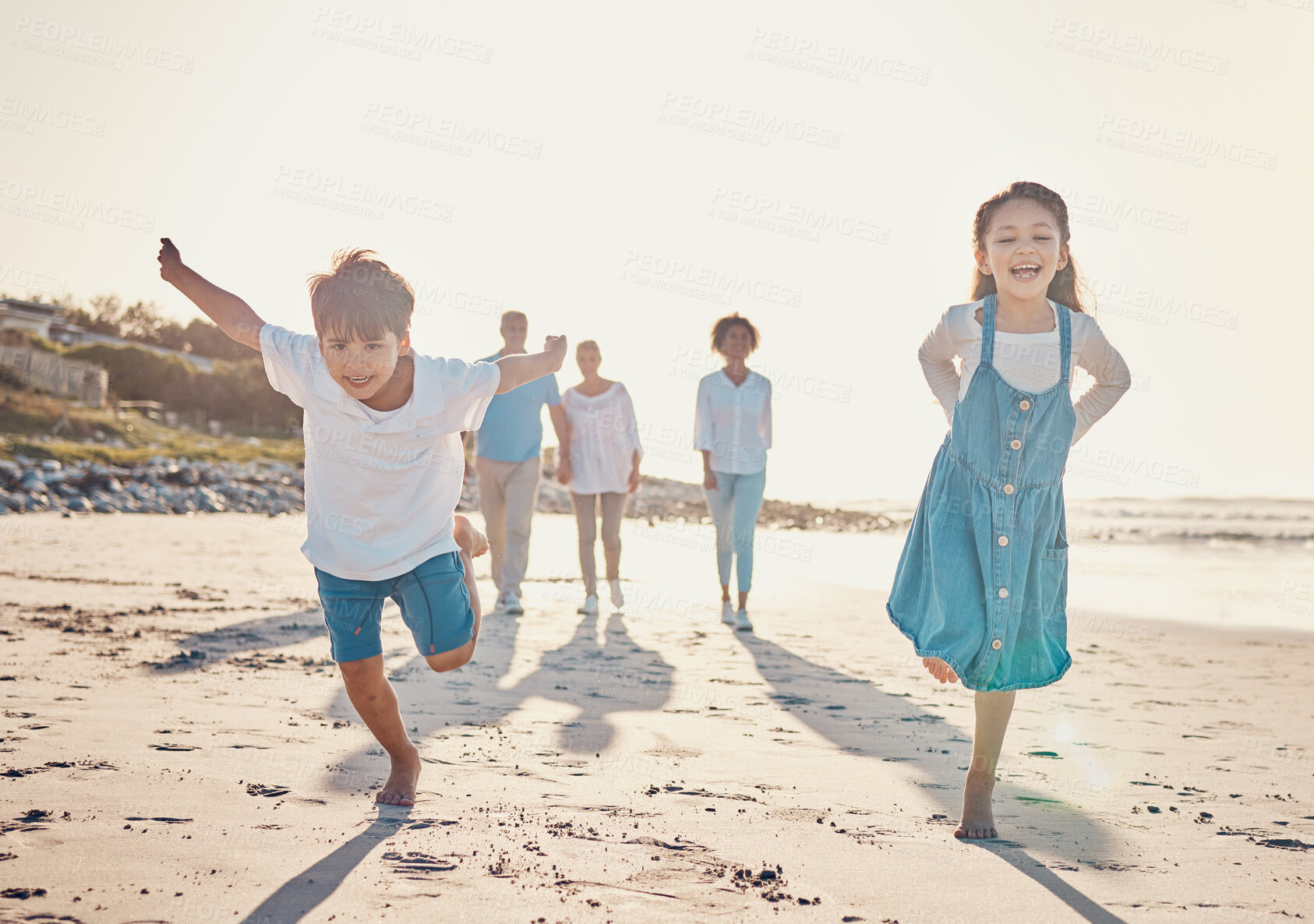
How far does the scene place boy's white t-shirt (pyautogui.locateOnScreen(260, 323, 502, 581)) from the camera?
2.98 metres

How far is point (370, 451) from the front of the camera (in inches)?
118

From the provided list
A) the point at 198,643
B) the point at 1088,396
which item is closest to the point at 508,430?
the point at 198,643

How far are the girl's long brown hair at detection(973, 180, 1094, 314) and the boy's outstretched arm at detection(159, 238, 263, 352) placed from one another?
7.54 feet

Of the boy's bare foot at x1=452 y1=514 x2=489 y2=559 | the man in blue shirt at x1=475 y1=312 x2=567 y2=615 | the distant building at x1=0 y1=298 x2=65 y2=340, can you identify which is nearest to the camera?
the boy's bare foot at x1=452 y1=514 x2=489 y2=559

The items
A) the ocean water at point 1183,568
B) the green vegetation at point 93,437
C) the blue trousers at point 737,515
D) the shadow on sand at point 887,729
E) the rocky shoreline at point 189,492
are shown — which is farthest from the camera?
the green vegetation at point 93,437

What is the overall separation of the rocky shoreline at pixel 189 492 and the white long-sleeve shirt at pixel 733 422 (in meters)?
11.7

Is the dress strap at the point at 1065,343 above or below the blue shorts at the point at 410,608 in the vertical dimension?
above

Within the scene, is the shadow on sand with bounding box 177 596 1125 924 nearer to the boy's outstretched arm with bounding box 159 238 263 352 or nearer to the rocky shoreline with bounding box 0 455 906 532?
the boy's outstretched arm with bounding box 159 238 263 352

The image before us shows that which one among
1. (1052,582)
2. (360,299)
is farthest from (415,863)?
(1052,582)

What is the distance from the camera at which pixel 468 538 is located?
3561 mm

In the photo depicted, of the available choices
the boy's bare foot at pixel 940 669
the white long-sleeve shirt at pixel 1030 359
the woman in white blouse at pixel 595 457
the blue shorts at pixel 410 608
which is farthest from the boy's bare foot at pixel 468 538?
the woman in white blouse at pixel 595 457

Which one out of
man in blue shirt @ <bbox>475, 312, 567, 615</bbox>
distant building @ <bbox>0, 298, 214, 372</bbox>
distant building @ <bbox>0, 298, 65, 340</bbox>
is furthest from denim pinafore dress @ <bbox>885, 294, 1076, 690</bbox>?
distant building @ <bbox>0, 298, 65, 340</bbox>

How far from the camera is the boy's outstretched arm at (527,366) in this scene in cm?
314

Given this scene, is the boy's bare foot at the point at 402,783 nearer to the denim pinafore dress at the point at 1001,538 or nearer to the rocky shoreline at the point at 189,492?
the denim pinafore dress at the point at 1001,538
